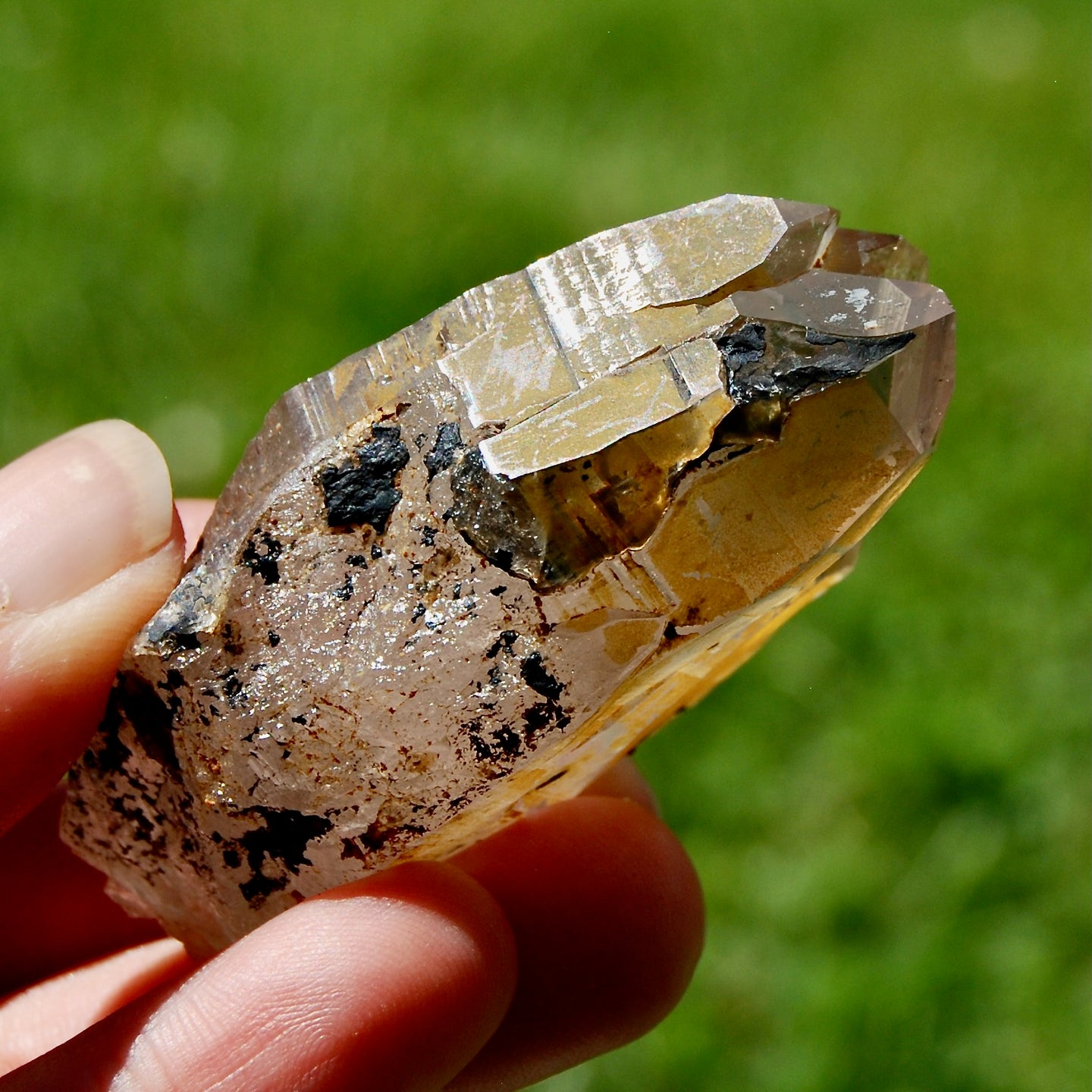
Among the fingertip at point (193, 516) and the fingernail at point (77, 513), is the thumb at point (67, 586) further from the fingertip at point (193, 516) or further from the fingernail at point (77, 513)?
the fingertip at point (193, 516)

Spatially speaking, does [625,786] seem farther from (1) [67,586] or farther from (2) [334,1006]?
(1) [67,586]

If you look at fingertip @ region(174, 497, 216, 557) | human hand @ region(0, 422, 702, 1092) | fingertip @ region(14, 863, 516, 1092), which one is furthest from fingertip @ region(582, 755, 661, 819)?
fingertip @ region(174, 497, 216, 557)

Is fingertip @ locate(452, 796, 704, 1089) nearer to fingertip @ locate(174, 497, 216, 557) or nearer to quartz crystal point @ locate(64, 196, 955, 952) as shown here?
quartz crystal point @ locate(64, 196, 955, 952)

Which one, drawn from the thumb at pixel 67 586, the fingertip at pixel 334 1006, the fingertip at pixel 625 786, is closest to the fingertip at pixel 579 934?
the fingertip at pixel 625 786

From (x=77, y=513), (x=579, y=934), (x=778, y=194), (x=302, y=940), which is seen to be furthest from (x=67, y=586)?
(x=778, y=194)

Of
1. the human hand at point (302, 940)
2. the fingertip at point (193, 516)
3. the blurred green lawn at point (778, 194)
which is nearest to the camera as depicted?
the human hand at point (302, 940)

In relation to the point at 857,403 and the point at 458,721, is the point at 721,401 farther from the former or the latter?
the point at 458,721
